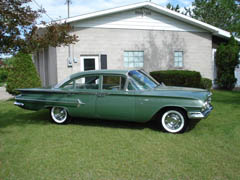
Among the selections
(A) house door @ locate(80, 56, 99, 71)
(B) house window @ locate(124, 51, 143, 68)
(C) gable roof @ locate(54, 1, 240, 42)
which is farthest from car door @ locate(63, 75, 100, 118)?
(B) house window @ locate(124, 51, 143, 68)

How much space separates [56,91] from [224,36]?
1163 cm

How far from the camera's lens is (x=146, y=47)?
12.7 meters

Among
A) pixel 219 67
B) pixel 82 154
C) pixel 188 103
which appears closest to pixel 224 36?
pixel 219 67

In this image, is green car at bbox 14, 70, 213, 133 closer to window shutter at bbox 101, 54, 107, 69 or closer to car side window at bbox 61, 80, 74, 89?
car side window at bbox 61, 80, 74, 89

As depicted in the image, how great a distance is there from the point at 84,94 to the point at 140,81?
1449 millimetres

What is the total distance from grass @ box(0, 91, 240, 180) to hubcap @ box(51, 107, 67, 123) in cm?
22

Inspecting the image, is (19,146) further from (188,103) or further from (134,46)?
(134,46)

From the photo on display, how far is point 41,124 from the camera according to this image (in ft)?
21.4

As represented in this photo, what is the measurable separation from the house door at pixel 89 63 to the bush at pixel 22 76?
2.32 meters

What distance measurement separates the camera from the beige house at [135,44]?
11328mm

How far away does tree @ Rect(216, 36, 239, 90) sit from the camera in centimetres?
1327

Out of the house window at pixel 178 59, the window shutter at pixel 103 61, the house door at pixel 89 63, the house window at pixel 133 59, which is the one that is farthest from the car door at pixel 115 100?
the house window at pixel 178 59

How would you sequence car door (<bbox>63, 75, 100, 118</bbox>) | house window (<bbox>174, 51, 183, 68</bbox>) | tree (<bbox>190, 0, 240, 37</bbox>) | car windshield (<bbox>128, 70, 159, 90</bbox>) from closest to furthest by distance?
car windshield (<bbox>128, 70, 159, 90</bbox>)
car door (<bbox>63, 75, 100, 118</bbox>)
house window (<bbox>174, 51, 183, 68</bbox>)
tree (<bbox>190, 0, 240, 37</bbox>)

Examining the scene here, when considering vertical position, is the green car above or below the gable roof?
below
